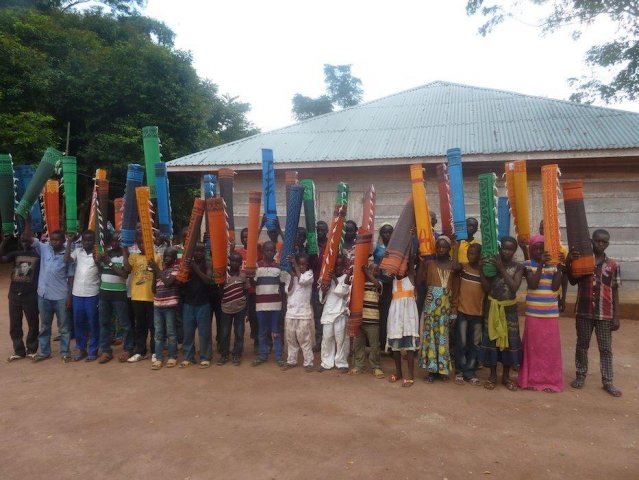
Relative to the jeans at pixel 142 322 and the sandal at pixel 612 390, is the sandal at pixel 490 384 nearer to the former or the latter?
the sandal at pixel 612 390

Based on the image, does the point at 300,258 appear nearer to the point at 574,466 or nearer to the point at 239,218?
the point at 574,466

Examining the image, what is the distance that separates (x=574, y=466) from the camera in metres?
2.90

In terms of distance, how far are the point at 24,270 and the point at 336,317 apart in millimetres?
3613

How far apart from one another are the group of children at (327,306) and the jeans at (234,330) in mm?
12

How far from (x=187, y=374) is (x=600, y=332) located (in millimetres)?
4018

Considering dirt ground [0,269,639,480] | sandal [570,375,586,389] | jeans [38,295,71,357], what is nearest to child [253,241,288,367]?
dirt ground [0,269,639,480]

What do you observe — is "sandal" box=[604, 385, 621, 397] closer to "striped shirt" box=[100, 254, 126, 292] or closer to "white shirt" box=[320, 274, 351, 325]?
"white shirt" box=[320, 274, 351, 325]

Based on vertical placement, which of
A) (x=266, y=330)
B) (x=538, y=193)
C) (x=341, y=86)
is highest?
(x=341, y=86)

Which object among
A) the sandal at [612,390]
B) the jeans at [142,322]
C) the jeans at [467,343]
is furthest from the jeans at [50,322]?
the sandal at [612,390]

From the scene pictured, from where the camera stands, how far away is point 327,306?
488cm

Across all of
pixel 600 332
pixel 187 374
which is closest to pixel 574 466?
pixel 600 332

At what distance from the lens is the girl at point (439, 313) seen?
4.37 m

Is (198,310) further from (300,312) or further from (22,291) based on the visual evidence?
(22,291)

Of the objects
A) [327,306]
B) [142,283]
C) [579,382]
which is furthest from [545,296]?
[142,283]
